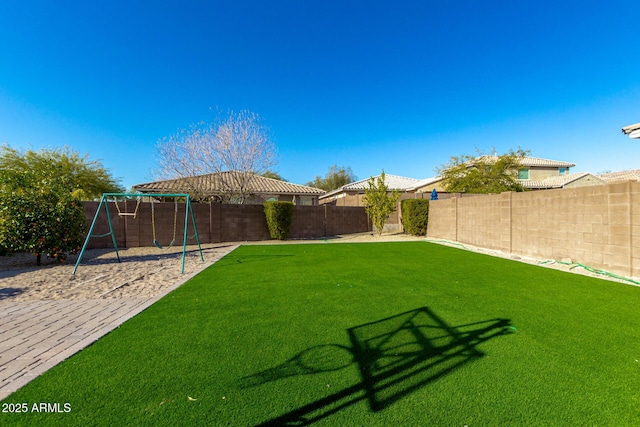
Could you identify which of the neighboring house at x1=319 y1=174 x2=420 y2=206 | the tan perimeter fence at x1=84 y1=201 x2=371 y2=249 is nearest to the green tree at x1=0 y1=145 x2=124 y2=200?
the tan perimeter fence at x1=84 y1=201 x2=371 y2=249

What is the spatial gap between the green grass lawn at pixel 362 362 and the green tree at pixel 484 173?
1850 centimetres

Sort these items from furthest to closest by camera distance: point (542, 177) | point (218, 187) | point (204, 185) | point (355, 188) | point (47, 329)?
1. point (542, 177)
2. point (355, 188)
3. point (204, 185)
4. point (218, 187)
5. point (47, 329)

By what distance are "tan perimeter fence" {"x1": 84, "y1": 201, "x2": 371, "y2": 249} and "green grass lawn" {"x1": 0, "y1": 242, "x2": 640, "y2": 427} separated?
7674 millimetres

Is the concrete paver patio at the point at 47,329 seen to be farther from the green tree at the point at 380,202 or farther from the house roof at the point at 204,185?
the house roof at the point at 204,185

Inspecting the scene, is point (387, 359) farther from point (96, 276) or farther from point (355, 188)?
point (355, 188)

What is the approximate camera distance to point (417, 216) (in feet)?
49.8

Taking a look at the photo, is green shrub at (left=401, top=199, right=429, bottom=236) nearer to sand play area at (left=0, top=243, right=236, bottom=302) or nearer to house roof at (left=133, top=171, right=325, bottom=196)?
house roof at (left=133, top=171, right=325, bottom=196)

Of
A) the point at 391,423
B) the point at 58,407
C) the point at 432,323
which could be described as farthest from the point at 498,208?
the point at 58,407

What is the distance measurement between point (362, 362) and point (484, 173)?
2327 cm

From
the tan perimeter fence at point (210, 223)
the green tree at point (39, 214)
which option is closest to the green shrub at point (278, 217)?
the tan perimeter fence at point (210, 223)

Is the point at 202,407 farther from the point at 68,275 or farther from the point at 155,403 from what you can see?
the point at 68,275

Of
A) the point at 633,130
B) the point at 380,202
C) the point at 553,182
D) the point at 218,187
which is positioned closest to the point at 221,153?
the point at 218,187

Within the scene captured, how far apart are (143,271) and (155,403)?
6.03 metres

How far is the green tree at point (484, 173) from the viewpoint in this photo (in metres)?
21.4
